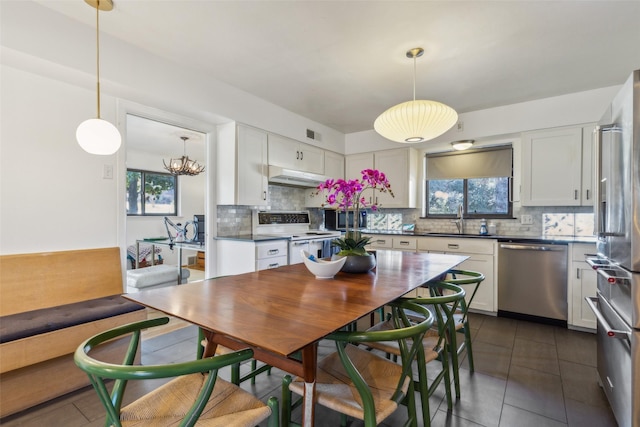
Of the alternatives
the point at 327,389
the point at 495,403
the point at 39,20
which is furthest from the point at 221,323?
the point at 39,20

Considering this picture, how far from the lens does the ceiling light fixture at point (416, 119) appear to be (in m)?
2.16

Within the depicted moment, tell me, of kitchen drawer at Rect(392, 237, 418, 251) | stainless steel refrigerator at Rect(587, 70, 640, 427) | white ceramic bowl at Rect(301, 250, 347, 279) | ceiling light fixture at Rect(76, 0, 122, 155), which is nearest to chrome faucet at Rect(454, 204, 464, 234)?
kitchen drawer at Rect(392, 237, 418, 251)

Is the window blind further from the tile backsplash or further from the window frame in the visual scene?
the tile backsplash

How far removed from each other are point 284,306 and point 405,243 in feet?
10.2

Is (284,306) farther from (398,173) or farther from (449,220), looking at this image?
(449,220)

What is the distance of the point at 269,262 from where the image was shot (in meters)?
3.44

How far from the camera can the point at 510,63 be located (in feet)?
8.70

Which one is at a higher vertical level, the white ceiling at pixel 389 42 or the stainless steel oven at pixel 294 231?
the white ceiling at pixel 389 42

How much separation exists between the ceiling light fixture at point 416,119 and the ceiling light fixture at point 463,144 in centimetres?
186

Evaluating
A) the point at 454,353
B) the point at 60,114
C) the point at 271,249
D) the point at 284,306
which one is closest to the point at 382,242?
the point at 271,249

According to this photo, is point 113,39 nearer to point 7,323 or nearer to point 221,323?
point 7,323

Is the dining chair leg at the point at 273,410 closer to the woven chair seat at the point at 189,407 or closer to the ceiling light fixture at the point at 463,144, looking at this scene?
the woven chair seat at the point at 189,407

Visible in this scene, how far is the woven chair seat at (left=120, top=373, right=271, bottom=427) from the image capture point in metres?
0.98

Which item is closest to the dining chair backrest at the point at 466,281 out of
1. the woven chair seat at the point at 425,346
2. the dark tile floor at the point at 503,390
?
the woven chair seat at the point at 425,346
